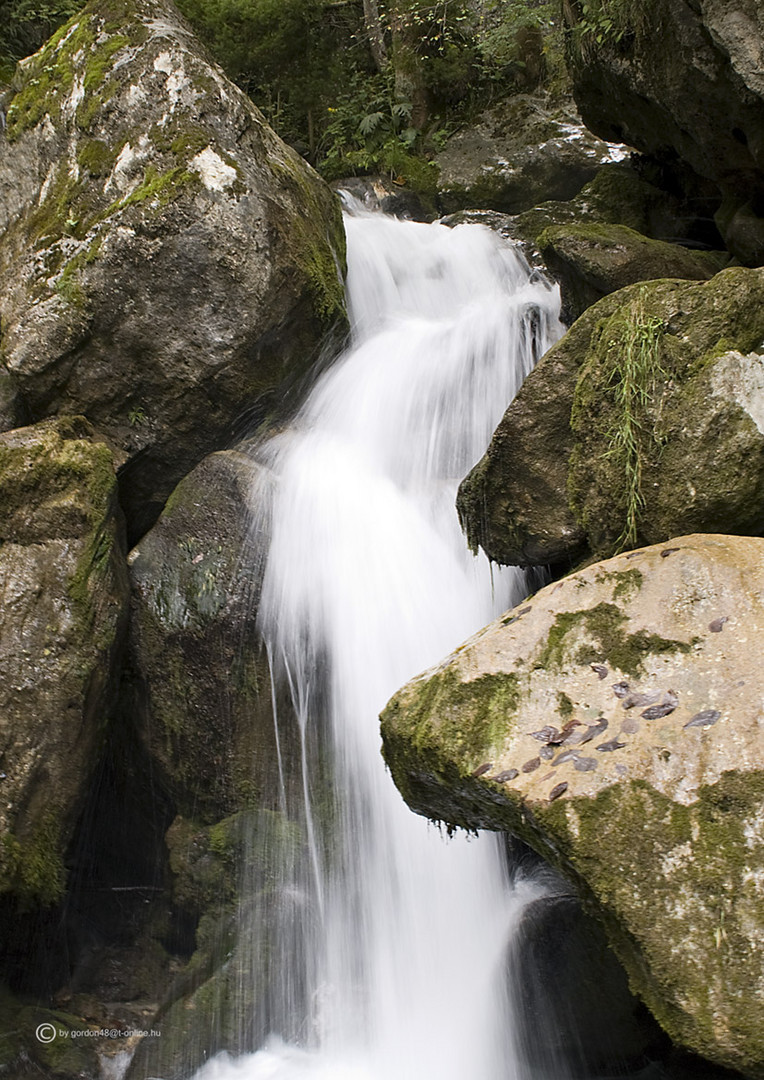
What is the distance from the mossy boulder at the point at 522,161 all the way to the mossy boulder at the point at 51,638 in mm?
7025

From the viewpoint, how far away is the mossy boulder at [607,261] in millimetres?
5781

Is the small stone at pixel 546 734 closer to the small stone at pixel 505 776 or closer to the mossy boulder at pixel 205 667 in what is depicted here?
the small stone at pixel 505 776

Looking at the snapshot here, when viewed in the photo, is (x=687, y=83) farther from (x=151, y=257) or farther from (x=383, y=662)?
(x=383, y=662)

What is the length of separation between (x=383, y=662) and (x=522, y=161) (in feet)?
25.9

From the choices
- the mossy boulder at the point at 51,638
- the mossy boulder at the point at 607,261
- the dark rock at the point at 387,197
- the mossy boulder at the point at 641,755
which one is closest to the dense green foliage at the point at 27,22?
the dark rock at the point at 387,197

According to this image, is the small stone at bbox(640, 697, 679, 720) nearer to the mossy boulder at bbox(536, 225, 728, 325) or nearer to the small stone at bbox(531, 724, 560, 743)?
the small stone at bbox(531, 724, 560, 743)

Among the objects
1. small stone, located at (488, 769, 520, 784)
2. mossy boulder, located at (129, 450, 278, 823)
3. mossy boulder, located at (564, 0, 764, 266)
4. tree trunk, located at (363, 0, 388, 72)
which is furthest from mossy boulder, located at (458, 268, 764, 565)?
tree trunk, located at (363, 0, 388, 72)

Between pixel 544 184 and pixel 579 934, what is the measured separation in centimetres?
906

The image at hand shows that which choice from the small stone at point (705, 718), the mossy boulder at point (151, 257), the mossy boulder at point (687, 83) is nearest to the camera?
the small stone at point (705, 718)

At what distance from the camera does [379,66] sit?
12.4 meters

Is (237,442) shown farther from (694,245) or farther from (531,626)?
(694,245)

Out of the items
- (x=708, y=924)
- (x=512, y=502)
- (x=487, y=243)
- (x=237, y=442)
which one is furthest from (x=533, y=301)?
(x=708, y=924)

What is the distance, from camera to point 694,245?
757 cm

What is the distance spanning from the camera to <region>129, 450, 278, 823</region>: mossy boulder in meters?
5.11
